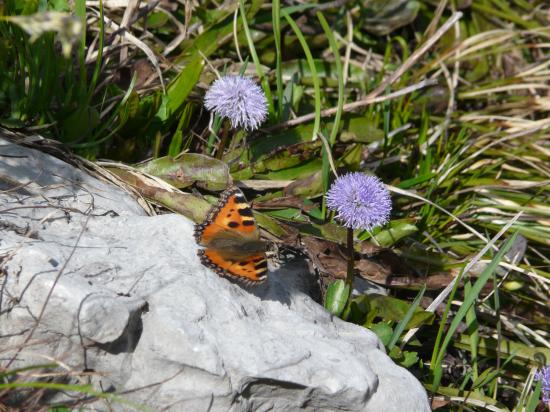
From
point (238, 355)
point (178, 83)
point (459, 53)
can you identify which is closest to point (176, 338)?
point (238, 355)

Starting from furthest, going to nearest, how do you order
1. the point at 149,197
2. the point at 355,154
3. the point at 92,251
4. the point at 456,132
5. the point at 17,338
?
the point at 456,132
the point at 355,154
the point at 149,197
the point at 92,251
the point at 17,338

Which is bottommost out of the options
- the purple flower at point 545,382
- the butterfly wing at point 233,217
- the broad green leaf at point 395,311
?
the purple flower at point 545,382

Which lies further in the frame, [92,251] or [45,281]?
[92,251]

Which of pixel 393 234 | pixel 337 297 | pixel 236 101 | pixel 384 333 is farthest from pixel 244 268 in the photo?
pixel 393 234

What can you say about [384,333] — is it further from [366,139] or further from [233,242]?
[366,139]

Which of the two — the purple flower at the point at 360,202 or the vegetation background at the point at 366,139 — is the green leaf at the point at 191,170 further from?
the purple flower at the point at 360,202

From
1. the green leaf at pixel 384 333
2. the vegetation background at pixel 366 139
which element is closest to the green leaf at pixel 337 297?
the vegetation background at pixel 366 139

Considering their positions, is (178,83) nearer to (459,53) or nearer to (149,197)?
(149,197)
